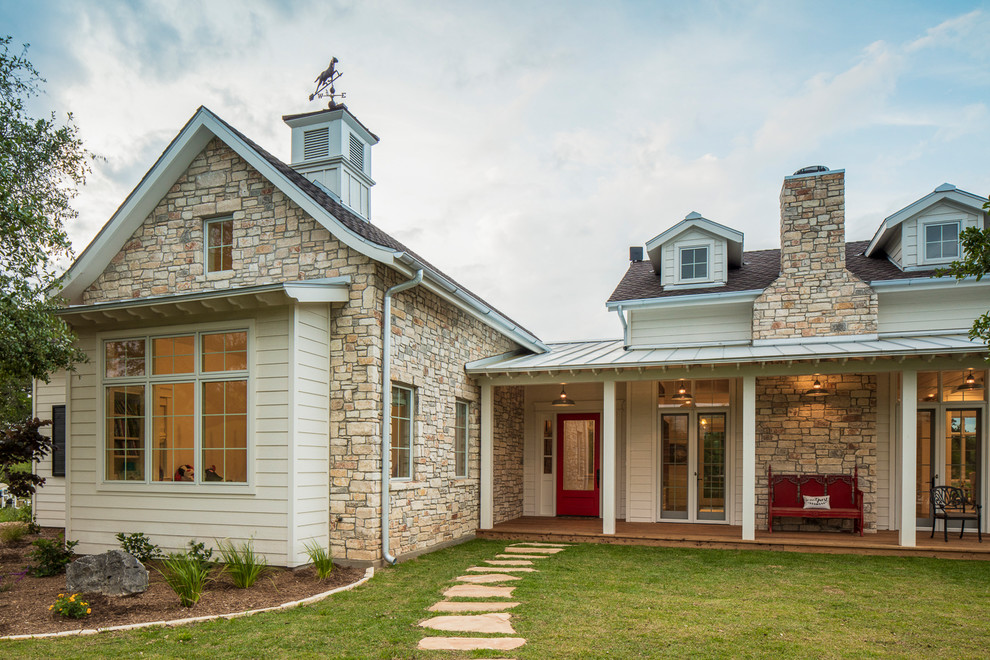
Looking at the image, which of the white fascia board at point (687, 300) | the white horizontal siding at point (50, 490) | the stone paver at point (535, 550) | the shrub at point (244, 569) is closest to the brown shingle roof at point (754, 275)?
the white fascia board at point (687, 300)

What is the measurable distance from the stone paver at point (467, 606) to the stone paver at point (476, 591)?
0.26 metres

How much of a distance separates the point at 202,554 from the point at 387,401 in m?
2.59

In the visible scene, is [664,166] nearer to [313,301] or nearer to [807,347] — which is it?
[807,347]

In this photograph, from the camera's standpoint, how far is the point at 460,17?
35.0ft

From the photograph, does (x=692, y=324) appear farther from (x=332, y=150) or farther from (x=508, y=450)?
(x=332, y=150)

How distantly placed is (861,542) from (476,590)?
6.11 meters

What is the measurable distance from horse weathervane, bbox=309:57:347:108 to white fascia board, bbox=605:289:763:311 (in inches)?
240

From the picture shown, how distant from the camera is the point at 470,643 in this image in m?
4.83

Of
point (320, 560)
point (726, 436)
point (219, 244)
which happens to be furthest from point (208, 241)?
point (726, 436)

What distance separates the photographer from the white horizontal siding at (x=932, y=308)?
34.8ft

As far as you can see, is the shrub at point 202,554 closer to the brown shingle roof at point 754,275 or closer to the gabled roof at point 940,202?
the brown shingle roof at point 754,275

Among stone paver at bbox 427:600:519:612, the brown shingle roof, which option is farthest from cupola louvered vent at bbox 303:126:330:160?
stone paver at bbox 427:600:519:612

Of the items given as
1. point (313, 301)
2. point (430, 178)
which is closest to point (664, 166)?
point (430, 178)

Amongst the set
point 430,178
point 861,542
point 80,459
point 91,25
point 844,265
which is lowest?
point 861,542
